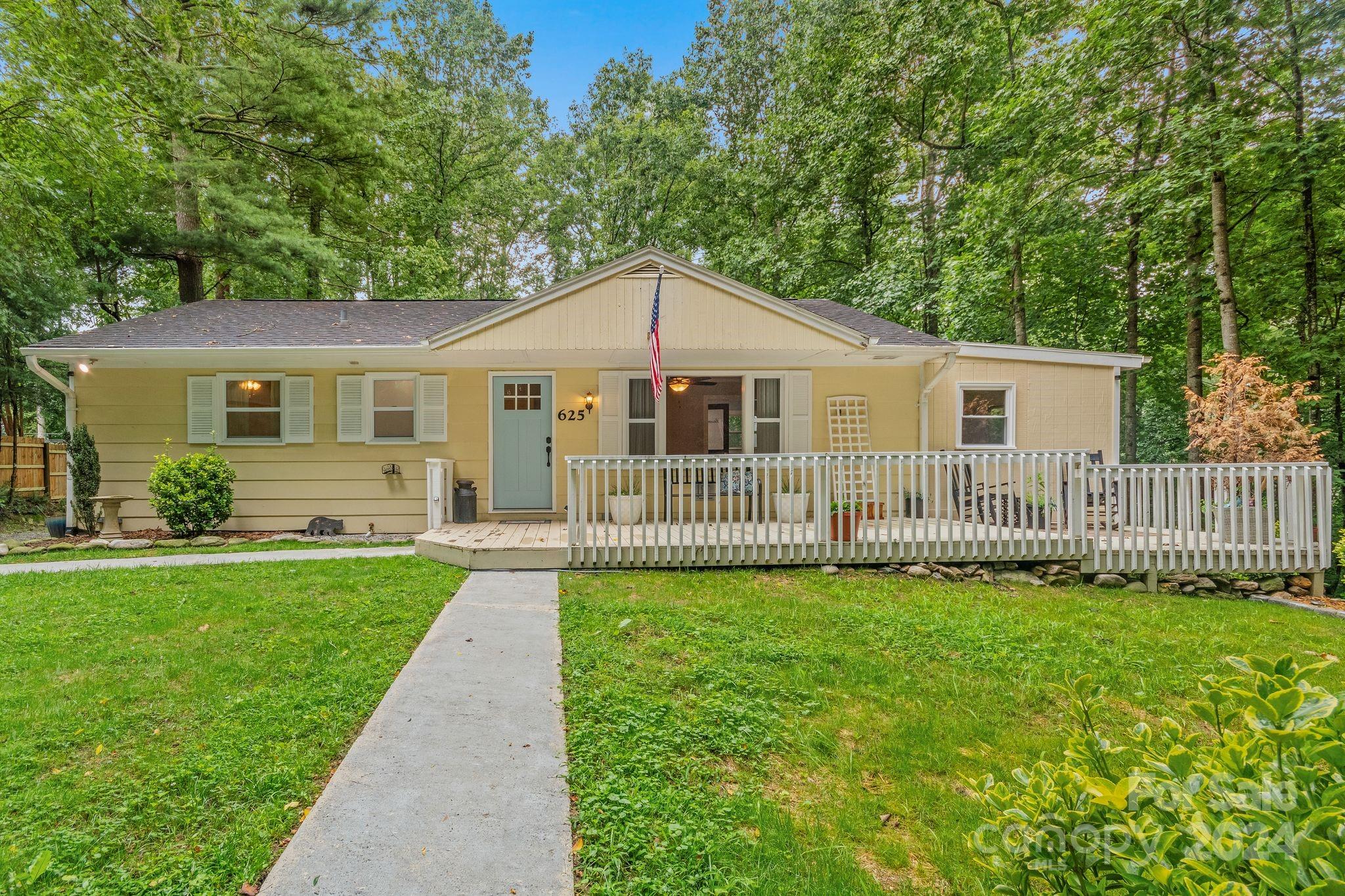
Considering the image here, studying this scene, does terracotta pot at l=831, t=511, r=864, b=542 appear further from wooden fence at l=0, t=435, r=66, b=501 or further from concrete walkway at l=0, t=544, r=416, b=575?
wooden fence at l=0, t=435, r=66, b=501

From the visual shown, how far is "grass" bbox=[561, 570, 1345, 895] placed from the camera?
6.28 ft

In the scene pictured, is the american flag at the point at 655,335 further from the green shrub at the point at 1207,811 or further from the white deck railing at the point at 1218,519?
the green shrub at the point at 1207,811

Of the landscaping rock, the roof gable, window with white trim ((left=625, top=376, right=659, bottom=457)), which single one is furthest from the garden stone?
the landscaping rock

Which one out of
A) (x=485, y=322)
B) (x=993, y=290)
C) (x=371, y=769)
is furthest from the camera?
(x=993, y=290)

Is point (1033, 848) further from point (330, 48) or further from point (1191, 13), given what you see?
point (330, 48)

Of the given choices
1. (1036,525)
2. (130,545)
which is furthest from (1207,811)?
(130,545)

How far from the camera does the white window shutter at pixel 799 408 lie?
819cm

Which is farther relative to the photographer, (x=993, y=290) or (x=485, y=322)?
(x=993, y=290)

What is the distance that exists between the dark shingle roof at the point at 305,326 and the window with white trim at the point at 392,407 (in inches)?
25.3

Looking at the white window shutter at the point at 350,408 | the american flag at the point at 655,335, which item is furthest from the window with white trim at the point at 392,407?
the american flag at the point at 655,335

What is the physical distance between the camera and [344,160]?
12.5m

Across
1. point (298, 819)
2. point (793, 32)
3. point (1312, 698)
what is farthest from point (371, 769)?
point (793, 32)

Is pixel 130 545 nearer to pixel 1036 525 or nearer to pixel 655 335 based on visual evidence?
pixel 655 335

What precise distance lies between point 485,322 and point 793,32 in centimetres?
1513
